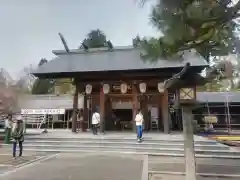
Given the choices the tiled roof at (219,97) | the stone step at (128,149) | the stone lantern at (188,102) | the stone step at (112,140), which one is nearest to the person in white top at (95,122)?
the stone step at (112,140)

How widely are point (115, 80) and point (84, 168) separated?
945cm

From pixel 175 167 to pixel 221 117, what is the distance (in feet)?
62.8

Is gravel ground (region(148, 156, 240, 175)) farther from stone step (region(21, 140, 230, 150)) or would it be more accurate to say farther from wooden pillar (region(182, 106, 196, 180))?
wooden pillar (region(182, 106, 196, 180))

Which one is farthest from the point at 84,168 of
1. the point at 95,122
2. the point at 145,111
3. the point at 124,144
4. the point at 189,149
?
the point at 145,111

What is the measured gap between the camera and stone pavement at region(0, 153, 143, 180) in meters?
8.53

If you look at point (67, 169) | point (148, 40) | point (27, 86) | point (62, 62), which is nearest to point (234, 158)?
point (67, 169)

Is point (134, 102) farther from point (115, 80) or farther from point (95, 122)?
point (95, 122)

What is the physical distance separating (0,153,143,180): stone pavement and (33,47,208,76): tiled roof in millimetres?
6382

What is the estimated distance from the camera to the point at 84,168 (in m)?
9.88

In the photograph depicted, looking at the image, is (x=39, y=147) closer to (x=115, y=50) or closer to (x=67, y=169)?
(x=67, y=169)

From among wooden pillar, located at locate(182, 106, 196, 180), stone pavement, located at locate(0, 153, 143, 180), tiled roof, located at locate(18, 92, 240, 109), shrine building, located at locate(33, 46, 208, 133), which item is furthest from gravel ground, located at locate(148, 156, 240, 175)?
tiled roof, located at locate(18, 92, 240, 109)

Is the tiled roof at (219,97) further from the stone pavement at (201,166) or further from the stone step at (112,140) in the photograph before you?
the stone pavement at (201,166)

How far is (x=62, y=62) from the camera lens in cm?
2009

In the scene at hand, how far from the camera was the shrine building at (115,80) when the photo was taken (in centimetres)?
1769
